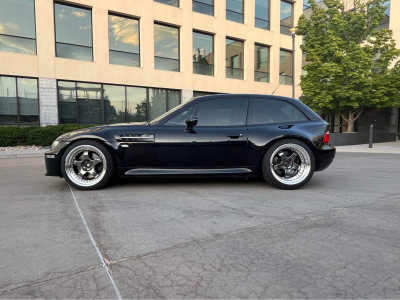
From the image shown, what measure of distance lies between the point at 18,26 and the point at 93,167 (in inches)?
540

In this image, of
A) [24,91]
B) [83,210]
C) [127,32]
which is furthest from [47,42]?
[83,210]

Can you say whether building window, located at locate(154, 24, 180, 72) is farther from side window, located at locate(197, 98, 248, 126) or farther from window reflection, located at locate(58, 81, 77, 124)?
side window, located at locate(197, 98, 248, 126)

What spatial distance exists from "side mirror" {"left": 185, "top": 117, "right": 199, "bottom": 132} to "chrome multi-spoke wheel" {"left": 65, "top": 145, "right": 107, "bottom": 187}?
1.34 m

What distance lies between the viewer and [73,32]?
49.2ft

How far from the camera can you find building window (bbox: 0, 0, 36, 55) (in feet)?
44.4

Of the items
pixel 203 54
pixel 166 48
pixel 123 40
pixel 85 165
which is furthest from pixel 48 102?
pixel 85 165

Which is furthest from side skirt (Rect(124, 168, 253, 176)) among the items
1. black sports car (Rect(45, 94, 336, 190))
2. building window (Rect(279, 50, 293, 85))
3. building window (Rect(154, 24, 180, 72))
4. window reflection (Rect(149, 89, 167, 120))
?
building window (Rect(279, 50, 293, 85))

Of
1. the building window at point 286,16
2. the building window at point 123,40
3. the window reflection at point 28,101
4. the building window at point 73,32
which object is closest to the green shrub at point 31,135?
the window reflection at point 28,101

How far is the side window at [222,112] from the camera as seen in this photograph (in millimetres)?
4426

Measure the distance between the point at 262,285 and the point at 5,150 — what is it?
12992 millimetres

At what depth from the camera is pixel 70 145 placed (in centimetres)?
417

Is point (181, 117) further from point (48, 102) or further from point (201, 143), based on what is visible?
point (48, 102)

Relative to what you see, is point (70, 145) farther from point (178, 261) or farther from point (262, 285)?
point (262, 285)

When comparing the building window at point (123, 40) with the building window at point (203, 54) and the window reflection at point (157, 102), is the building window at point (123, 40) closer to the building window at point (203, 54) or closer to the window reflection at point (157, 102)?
the window reflection at point (157, 102)
